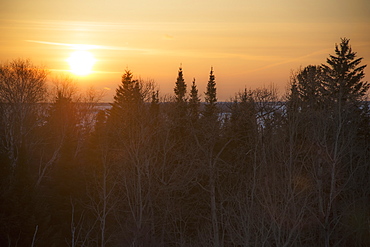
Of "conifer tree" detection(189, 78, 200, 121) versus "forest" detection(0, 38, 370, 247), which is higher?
"conifer tree" detection(189, 78, 200, 121)

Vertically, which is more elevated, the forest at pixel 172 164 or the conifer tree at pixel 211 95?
the conifer tree at pixel 211 95

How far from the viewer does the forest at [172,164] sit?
915 inches

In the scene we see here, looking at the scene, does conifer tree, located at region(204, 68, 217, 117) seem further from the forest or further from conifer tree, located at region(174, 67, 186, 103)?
the forest

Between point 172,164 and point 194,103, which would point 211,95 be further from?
point 172,164

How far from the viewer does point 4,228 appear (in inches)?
727

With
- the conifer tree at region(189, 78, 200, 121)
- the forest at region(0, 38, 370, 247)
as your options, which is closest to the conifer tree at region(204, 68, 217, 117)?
the conifer tree at region(189, 78, 200, 121)

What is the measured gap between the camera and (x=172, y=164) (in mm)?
31766

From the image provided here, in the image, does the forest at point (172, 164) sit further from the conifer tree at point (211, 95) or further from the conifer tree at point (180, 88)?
the conifer tree at point (211, 95)

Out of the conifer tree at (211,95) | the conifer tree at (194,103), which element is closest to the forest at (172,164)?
the conifer tree at (194,103)

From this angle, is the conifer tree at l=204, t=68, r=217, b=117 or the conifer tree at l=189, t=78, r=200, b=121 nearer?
the conifer tree at l=189, t=78, r=200, b=121

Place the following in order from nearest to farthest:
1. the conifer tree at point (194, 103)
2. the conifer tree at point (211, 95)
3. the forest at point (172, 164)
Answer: the forest at point (172, 164) → the conifer tree at point (194, 103) → the conifer tree at point (211, 95)

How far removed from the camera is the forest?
2325 cm

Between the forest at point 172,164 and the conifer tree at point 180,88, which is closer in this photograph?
the forest at point 172,164

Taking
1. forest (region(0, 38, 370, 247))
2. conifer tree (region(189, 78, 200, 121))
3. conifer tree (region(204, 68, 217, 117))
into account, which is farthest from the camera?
conifer tree (region(204, 68, 217, 117))
